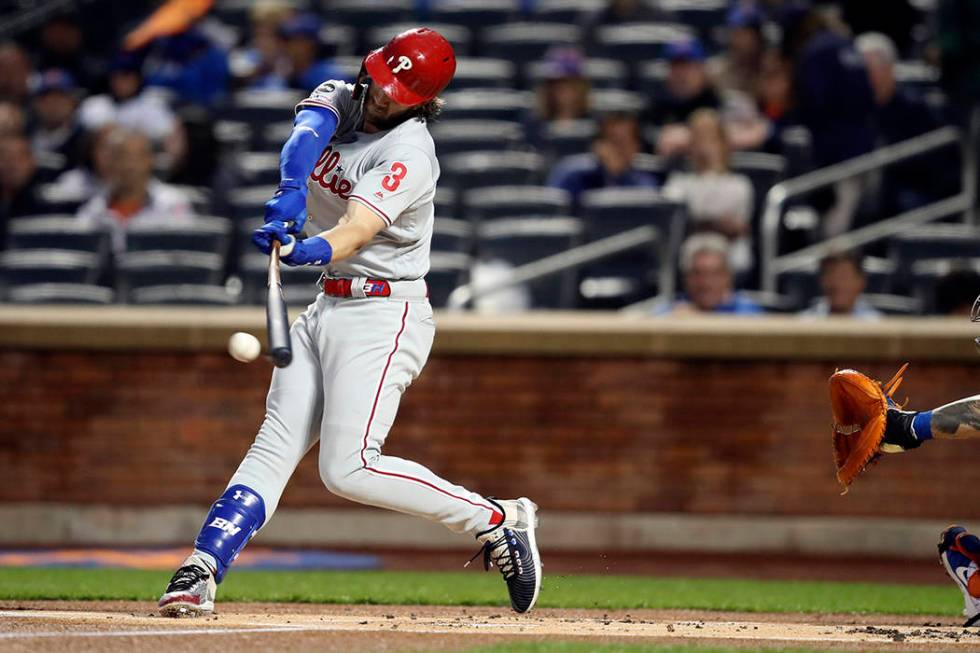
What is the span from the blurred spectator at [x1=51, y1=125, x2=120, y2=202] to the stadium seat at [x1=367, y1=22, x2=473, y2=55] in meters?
2.67

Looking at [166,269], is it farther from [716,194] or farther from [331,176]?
[331,176]

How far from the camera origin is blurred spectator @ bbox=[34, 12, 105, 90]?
508 inches

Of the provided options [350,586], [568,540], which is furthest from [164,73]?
[350,586]

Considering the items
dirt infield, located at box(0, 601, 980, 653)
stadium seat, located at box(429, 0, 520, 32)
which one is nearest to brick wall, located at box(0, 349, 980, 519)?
dirt infield, located at box(0, 601, 980, 653)

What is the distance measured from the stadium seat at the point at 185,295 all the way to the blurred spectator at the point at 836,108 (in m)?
3.90

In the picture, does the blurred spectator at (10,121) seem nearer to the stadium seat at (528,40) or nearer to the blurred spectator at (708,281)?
the stadium seat at (528,40)

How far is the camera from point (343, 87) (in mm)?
5312

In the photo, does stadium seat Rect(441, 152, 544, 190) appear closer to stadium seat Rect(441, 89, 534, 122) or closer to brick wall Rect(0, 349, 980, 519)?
stadium seat Rect(441, 89, 534, 122)

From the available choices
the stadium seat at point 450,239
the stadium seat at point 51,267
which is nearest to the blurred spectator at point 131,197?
the stadium seat at point 51,267

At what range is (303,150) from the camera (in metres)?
4.96

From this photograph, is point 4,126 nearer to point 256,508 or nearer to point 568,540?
point 568,540

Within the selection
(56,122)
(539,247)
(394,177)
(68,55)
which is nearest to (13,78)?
(68,55)

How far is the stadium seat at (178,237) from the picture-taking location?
995 centimetres

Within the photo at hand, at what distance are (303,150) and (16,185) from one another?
642 cm
